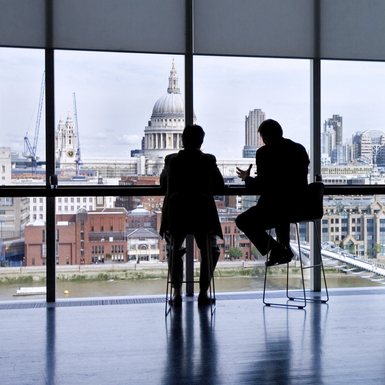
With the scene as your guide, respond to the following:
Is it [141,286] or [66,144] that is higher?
[66,144]

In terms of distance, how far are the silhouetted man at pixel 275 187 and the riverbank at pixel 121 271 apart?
2.00ft

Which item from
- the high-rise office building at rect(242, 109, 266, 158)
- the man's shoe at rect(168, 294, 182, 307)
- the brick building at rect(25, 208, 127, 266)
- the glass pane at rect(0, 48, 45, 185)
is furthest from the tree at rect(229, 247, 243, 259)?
the glass pane at rect(0, 48, 45, 185)

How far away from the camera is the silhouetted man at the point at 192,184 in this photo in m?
3.87

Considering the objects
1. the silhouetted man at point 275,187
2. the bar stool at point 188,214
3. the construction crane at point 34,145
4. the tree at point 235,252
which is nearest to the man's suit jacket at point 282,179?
the silhouetted man at point 275,187

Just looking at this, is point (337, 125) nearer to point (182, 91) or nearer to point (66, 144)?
point (182, 91)

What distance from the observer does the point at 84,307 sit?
409 centimetres

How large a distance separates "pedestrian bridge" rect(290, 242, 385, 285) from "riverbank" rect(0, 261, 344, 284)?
0.08 meters

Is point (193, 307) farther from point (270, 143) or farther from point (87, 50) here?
point (87, 50)

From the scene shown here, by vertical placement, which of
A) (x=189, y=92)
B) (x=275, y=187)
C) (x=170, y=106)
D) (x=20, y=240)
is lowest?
(x=20, y=240)

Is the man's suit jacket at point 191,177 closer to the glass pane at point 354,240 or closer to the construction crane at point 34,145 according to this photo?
the construction crane at point 34,145

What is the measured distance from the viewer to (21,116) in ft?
14.0

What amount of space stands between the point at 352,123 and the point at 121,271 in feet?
8.01

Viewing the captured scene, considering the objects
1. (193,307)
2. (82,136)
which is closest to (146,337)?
(193,307)

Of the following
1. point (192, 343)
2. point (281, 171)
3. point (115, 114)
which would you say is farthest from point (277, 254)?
point (115, 114)
